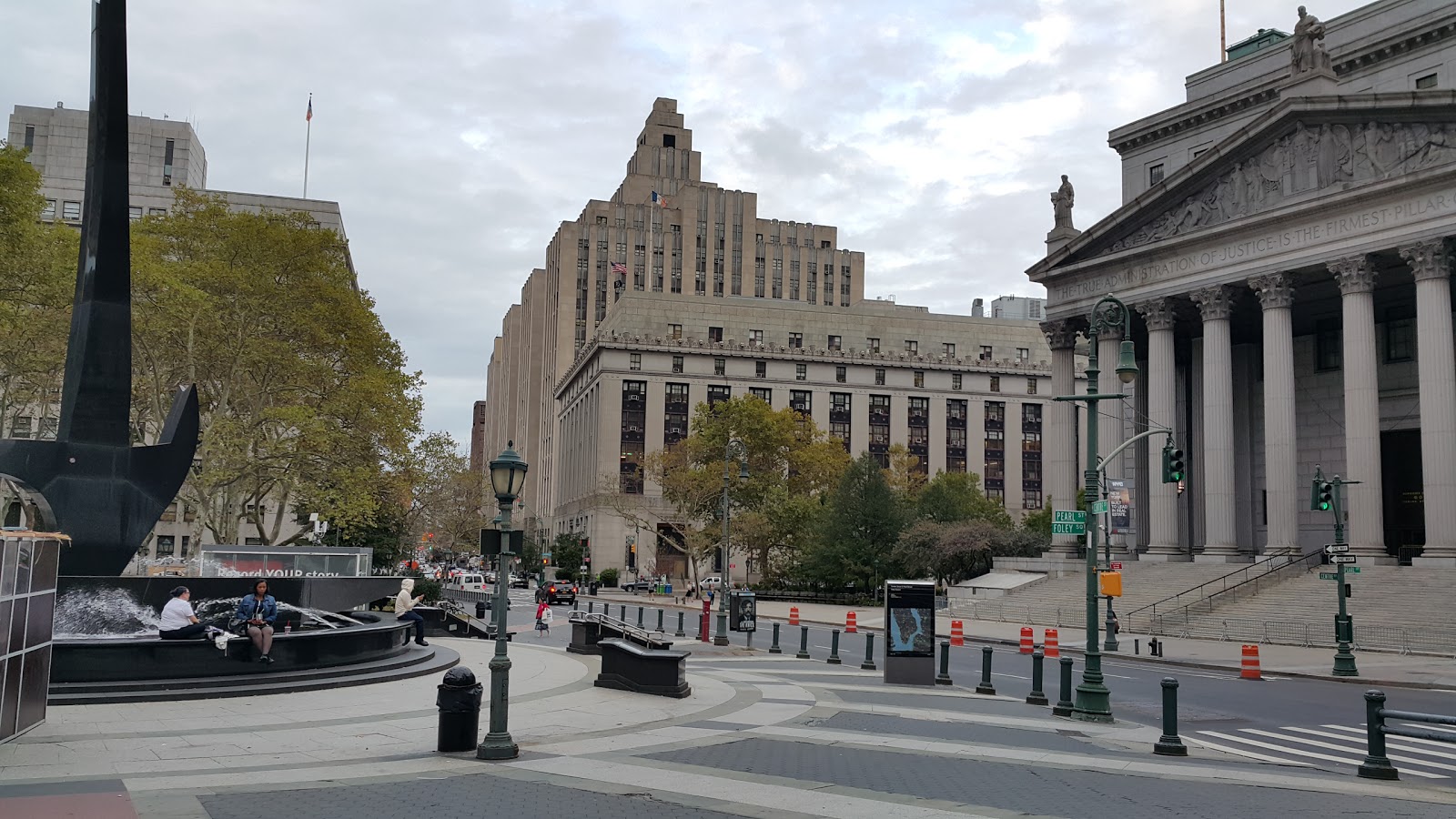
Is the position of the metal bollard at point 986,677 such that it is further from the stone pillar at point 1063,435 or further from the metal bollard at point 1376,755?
the stone pillar at point 1063,435

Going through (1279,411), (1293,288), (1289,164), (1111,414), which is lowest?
(1279,411)

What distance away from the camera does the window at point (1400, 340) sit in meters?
54.2

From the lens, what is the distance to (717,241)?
498 feet

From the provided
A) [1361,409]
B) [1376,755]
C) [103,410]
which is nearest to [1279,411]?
[1361,409]

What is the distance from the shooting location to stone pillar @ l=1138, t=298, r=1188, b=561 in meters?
54.7

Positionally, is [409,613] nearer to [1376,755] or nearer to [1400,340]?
[1376,755]

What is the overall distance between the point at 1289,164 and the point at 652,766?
4671 centimetres

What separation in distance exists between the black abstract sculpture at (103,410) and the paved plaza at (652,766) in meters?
5.79

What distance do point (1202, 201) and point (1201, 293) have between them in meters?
4.41

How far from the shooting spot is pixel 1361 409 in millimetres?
46625

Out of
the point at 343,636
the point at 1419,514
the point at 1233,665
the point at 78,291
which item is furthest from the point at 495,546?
the point at 1419,514

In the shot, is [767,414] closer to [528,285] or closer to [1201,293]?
[1201,293]

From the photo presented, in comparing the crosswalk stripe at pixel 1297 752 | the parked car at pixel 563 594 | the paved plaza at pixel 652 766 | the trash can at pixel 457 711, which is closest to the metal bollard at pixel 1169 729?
the paved plaza at pixel 652 766

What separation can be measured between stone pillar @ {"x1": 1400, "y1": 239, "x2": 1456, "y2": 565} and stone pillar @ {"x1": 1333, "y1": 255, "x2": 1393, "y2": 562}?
180 centimetres
